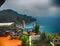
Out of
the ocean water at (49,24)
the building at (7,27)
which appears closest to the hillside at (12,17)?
the building at (7,27)

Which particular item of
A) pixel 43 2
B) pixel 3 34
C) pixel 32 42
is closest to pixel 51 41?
pixel 32 42

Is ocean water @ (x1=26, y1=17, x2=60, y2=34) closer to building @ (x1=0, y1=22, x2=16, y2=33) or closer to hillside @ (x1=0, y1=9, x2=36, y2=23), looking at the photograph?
hillside @ (x1=0, y1=9, x2=36, y2=23)

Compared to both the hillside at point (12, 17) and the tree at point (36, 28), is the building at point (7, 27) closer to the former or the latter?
the hillside at point (12, 17)

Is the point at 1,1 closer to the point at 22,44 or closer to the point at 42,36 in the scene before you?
the point at 22,44

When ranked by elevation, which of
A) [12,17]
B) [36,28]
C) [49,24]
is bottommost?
[36,28]

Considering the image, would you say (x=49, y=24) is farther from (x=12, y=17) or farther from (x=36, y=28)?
(x=12, y=17)

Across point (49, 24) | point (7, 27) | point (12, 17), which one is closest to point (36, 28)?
point (49, 24)
